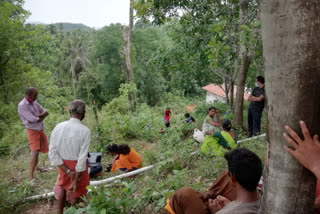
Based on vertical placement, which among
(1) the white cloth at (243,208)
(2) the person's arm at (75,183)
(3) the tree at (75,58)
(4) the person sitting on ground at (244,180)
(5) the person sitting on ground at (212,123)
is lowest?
(2) the person's arm at (75,183)

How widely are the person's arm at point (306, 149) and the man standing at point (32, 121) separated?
4.48 metres

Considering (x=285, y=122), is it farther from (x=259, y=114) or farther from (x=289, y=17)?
(x=259, y=114)

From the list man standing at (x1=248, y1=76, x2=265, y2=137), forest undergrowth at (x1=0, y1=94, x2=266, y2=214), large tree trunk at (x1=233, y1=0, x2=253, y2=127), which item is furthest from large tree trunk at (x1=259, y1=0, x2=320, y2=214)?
large tree trunk at (x1=233, y1=0, x2=253, y2=127)

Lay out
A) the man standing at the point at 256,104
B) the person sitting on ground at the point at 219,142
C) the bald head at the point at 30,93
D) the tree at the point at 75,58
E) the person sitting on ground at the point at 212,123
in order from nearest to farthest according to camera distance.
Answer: the bald head at the point at 30,93, the person sitting on ground at the point at 219,142, the man standing at the point at 256,104, the person sitting on ground at the point at 212,123, the tree at the point at 75,58

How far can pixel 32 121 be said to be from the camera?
179 inches

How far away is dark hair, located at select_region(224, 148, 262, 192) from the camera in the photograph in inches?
68.3

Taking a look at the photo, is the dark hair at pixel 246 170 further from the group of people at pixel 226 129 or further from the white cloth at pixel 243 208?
the group of people at pixel 226 129

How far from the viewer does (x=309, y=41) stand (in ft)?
3.55

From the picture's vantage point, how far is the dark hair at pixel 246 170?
1735mm

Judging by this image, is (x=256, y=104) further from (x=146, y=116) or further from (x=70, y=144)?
(x=146, y=116)

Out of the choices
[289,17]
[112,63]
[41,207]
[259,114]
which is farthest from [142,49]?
[289,17]

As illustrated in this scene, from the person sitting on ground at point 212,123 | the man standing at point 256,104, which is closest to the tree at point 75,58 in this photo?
the person sitting on ground at point 212,123

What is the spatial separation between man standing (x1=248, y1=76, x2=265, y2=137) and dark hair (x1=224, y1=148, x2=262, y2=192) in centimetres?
405

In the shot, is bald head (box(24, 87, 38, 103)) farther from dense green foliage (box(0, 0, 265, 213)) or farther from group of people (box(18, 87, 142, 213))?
group of people (box(18, 87, 142, 213))
